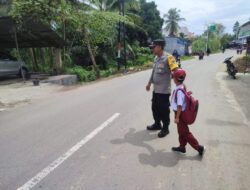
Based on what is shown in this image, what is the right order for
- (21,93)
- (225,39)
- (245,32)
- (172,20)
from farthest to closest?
(225,39)
(172,20)
(245,32)
(21,93)

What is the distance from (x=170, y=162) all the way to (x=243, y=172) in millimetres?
1056

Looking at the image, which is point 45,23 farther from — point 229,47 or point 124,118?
point 229,47

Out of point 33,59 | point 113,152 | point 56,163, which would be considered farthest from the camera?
point 33,59

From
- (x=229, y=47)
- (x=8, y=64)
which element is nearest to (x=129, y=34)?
(x=8, y=64)

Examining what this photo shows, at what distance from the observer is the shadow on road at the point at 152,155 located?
15.4 feet

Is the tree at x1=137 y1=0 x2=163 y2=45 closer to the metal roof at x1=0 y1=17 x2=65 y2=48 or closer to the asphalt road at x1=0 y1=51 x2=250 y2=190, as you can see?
the metal roof at x1=0 y1=17 x2=65 y2=48

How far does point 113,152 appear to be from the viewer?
5109mm

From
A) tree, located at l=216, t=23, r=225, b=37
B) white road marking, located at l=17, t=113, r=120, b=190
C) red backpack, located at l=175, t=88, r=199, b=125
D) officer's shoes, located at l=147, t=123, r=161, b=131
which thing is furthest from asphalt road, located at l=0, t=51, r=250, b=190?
tree, located at l=216, t=23, r=225, b=37

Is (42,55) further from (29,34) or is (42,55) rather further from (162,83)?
(162,83)

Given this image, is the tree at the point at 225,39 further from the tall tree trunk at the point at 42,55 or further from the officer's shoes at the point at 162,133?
the officer's shoes at the point at 162,133

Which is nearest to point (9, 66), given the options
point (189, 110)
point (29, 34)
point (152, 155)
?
point (29, 34)

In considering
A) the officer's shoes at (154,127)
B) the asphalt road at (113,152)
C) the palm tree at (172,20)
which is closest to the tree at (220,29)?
the palm tree at (172,20)

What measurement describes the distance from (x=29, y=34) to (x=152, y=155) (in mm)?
13862

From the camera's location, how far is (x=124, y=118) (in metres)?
7.59
